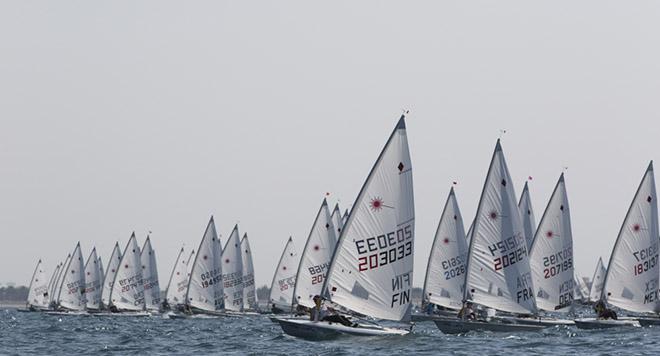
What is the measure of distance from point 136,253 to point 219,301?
11.2 metres

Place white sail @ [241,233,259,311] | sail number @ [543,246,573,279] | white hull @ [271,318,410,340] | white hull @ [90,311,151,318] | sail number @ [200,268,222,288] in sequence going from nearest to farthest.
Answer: white hull @ [271,318,410,340], sail number @ [543,246,573,279], sail number @ [200,268,222,288], white hull @ [90,311,151,318], white sail @ [241,233,259,311]

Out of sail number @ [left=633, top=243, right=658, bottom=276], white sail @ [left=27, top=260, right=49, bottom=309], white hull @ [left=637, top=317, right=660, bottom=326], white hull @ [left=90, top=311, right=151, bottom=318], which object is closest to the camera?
white hull @ [left=637, top=317, right=660, bottom=326]

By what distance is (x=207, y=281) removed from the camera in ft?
340

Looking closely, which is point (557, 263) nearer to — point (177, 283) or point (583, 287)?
point (177, 283)

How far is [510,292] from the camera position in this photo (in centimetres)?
6066

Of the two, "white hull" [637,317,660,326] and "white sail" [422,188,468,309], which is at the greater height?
"white sail" [422,188,468,309]

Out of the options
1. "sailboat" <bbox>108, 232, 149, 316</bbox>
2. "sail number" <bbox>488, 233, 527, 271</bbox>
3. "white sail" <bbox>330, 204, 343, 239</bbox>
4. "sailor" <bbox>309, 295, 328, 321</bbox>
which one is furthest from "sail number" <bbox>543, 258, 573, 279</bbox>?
"sailboat" <bbox>108, 232, 149, 316</bbox>

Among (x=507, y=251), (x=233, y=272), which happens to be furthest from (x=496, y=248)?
(x=233, y=272)

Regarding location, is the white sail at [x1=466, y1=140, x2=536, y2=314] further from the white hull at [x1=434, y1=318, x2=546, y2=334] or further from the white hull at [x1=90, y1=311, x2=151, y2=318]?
the white hull at [x1=90, y1=311, x2=151, y2=318]

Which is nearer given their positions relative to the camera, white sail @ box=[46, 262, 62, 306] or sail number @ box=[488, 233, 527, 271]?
sail number @ box=[488, 233, 527, 271]

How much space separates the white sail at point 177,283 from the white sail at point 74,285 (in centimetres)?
810

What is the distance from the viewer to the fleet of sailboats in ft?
162

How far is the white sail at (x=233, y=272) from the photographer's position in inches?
4163

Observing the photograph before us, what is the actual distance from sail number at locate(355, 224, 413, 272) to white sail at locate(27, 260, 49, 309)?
103851 millimetres
